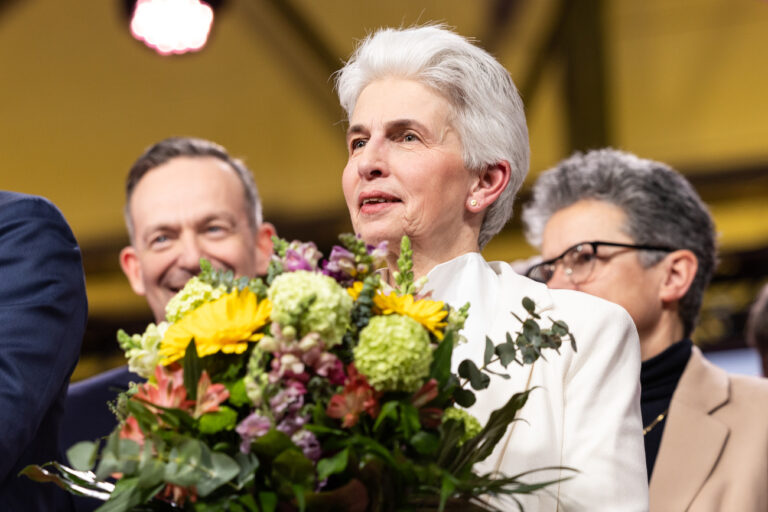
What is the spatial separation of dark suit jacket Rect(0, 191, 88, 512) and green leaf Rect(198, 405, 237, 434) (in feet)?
1.72

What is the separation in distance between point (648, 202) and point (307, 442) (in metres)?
1.73

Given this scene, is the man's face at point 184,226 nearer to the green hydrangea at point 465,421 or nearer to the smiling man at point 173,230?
the smiling man at point 173,230

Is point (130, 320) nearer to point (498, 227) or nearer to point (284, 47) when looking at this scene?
point (284, 47)

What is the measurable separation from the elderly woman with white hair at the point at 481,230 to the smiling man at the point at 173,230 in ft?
3.49

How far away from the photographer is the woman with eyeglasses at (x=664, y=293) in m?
2.49

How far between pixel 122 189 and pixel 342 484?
23.2ft

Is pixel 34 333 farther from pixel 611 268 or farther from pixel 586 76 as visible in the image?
pixel 586 76

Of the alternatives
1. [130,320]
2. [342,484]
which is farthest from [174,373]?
[130,320]

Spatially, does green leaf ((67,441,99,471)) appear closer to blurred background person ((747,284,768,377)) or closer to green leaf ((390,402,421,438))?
green leaf ((390,402,421,438))

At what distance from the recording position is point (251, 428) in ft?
4.27

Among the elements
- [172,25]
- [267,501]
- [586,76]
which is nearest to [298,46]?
[586,76]

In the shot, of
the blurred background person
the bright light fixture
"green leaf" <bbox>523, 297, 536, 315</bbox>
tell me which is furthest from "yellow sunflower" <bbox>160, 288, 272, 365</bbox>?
the bright light fixture

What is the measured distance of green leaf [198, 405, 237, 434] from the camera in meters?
1.31

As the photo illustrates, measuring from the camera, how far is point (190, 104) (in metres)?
7.67
